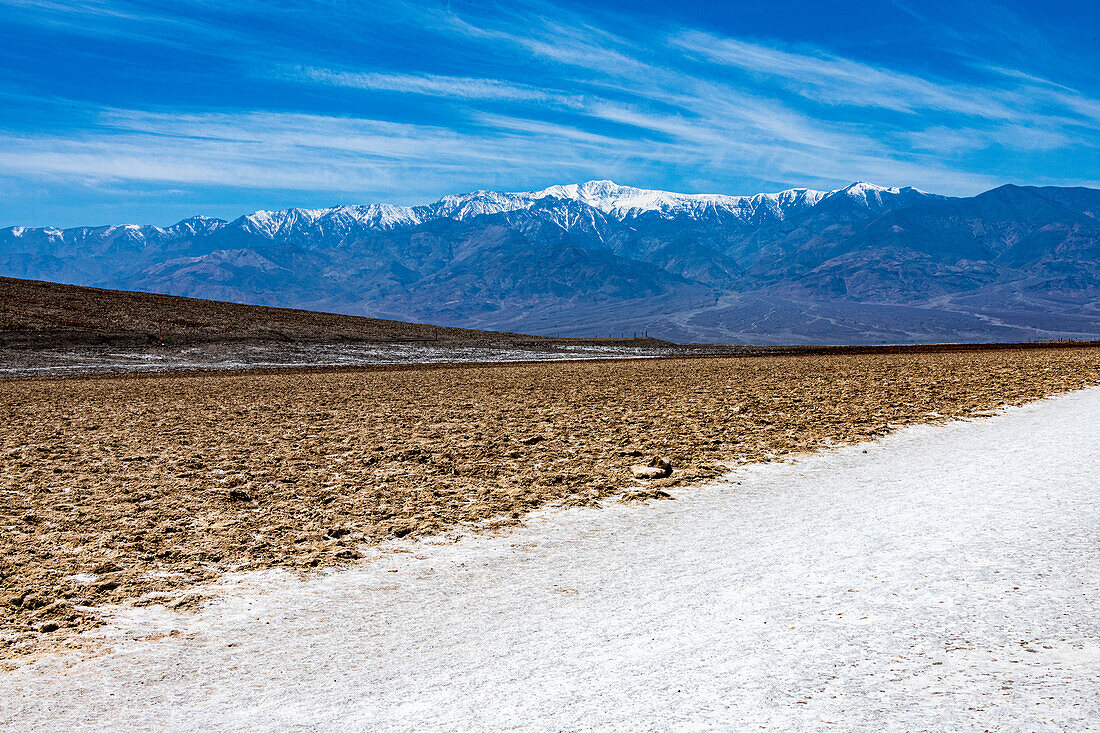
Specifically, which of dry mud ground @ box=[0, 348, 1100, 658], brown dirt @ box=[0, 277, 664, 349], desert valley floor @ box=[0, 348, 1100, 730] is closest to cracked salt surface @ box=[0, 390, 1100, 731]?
desert valley floor @ box=[0, 348, 1100, 730]

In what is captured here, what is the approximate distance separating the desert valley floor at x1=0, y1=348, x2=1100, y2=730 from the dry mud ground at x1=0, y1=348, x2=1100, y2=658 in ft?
0.21

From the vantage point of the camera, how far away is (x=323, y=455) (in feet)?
37.2

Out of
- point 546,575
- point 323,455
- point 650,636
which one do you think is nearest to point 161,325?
point 323,455

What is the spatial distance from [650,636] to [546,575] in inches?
60.9

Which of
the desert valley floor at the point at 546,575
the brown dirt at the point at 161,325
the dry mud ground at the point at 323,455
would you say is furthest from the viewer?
the brown dirt at the point at 161,325

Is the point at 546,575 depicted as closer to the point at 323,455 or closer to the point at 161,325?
the point at 323,455

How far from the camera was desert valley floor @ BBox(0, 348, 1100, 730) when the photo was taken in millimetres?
4234

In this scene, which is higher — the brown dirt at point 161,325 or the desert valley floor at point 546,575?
the brown dirt at point 161,325

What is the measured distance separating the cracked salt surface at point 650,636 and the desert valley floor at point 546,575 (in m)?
0.02

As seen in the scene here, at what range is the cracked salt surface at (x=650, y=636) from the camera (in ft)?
13.3

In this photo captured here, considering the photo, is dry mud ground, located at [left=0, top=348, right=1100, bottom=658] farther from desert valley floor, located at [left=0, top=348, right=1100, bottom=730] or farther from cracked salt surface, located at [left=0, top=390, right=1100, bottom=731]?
cracked salt surface, located at [left=0, top=390, right=1100, bottom=731]

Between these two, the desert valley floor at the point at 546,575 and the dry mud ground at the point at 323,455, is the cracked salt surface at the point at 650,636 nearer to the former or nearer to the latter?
the desert valley floor at the point at 546,575

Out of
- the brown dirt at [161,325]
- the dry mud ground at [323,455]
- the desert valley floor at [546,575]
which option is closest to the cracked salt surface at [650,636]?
the desert valley floor at [546,575]

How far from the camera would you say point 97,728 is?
4.02 m
